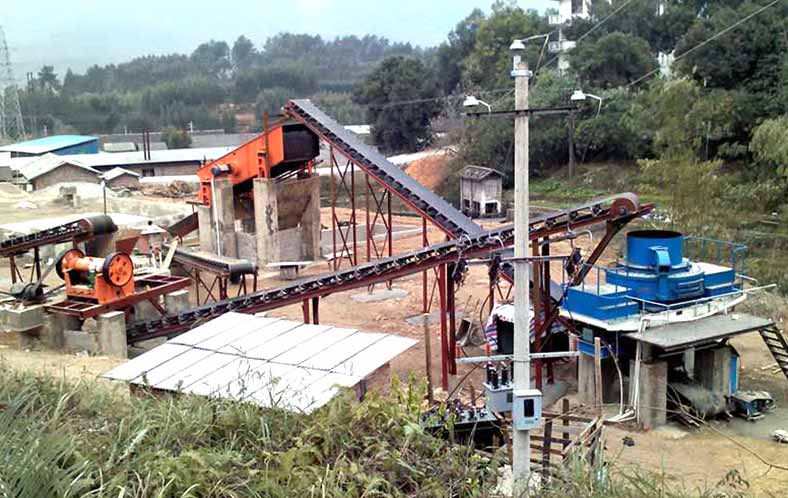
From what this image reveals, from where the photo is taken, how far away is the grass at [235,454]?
513cm

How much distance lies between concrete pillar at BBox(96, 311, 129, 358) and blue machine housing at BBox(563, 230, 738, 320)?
8568 mm

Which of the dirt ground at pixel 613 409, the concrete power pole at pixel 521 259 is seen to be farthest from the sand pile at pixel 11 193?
the concrete power pole at pixel 521 259

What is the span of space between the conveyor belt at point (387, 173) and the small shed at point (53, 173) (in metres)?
22.3

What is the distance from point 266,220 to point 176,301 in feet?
29.6

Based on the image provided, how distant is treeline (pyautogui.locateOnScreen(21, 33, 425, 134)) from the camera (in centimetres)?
9550

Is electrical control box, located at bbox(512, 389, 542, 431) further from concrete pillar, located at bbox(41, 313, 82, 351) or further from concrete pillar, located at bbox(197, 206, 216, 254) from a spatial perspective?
concrete pillar, located at bbox(197, 206, 216, 254)

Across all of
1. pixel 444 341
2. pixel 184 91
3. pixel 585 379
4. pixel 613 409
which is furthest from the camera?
pixel 184 91

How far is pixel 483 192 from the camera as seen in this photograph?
39719mm

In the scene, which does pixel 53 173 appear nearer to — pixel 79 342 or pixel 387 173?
pixel 387 173

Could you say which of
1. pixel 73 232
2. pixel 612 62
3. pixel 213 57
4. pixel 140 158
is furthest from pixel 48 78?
pixel 73 232

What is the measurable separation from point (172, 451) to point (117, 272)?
10.3 metres

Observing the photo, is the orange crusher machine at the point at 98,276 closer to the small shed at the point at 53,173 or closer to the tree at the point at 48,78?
the small shed at the point at 53,173

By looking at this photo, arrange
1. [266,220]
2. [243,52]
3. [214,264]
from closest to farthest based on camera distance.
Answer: [214,264] < [266,220] < [243,52]

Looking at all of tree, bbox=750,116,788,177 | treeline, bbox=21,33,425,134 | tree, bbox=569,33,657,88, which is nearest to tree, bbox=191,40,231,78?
treeline, bbox=21,33,425,134
